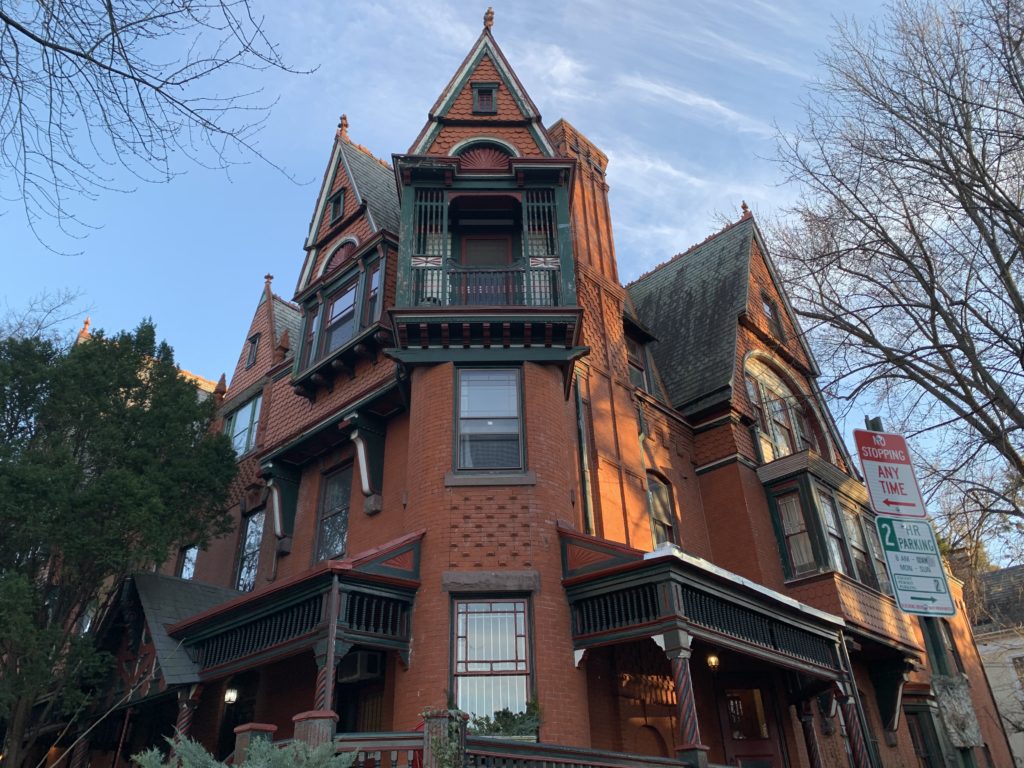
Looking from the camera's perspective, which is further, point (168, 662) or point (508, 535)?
point (168, 662)

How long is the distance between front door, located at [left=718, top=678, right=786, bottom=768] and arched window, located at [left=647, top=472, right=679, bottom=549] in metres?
3.52

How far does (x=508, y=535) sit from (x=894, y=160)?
26.4 ft

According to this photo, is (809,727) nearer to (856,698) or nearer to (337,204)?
(856,698)

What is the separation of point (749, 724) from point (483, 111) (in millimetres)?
14400

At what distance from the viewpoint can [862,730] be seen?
14359mm

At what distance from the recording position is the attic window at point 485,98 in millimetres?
18484

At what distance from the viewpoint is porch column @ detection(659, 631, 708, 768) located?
10039 millimetres

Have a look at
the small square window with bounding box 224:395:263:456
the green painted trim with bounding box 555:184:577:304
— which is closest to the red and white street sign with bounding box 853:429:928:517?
the green painted trim with bounding box 555:184:577:304

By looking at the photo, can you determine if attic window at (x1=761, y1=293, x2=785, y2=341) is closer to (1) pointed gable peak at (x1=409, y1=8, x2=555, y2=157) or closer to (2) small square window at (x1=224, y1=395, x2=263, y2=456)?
(1) pointed gable peak at (x1=409, y1=8, x2=555, y2=157)

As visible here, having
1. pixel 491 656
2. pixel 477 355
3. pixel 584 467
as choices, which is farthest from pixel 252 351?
pixel 491 656

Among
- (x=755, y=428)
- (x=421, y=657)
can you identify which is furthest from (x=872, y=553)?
(x=421, y=657)

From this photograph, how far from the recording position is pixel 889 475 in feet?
25.4

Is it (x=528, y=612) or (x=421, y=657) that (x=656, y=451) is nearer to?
(x=528, y=612)

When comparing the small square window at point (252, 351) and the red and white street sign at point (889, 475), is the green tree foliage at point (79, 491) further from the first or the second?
the red and white street sign at point (889, 475)
